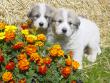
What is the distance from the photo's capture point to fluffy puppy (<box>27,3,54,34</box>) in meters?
6.56

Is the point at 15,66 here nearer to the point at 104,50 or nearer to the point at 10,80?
the point at 10,80

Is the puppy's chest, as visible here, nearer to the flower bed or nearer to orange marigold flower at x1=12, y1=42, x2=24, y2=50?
the flower bed

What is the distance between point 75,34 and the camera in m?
6.77

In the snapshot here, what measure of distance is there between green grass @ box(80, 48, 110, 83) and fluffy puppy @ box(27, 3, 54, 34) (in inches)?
34.3

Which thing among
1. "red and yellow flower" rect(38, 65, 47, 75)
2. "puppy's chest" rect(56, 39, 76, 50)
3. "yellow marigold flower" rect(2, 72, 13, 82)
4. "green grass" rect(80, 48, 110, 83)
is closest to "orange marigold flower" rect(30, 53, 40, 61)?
"red and yellow flower" rect(38, 65, 47, 75)

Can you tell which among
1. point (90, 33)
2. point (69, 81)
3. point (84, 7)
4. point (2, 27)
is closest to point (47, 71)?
point (69, 81)

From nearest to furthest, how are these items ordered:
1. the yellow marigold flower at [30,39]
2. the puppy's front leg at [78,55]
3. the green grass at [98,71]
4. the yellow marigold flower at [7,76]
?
the yellow marigold flower at [7,76] → the yellow marigold flower at [30,39] → the green grass at [98,71] → the puppy's front leg at [78,55]

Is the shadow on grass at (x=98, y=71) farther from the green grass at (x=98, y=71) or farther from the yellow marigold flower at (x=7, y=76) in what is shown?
the yellow marigold flower at (x=7, y=76)

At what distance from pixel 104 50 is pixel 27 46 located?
2206mm

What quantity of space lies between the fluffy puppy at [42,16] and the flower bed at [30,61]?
74 centimetres

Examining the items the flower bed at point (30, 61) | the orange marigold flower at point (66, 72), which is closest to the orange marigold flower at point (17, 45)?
the flower bed at point (30, 61)

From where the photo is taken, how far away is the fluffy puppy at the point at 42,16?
6.56 metres

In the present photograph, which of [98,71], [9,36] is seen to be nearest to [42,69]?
[9,36]

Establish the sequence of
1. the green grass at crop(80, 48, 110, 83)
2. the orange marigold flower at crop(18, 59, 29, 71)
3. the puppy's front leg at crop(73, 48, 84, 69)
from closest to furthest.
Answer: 1. the orange marigold flower at crop(18, 59, 29, 71)
2. the green grass at crop(80, 48, 110, 83)
3. the puppy's front leg at crop(73, 48, 84, 69)
